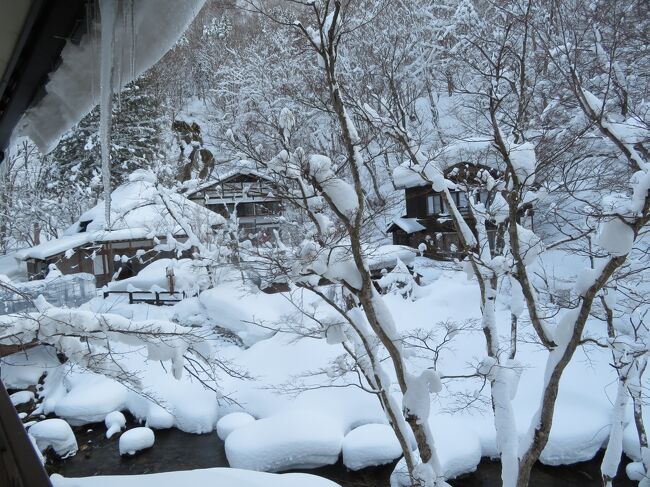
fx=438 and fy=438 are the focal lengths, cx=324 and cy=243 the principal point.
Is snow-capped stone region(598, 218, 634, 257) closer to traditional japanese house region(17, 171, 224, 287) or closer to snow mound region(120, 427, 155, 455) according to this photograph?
snow mound region(120, 427, 155, 455)

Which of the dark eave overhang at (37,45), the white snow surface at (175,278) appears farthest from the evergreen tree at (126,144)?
the dark eave overhang at (37,45)

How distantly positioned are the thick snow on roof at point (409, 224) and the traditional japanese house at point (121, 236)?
8.71m

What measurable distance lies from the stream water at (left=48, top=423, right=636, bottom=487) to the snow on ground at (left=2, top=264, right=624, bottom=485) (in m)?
0.25

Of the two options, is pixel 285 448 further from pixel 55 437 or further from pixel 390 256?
pixel 390 256

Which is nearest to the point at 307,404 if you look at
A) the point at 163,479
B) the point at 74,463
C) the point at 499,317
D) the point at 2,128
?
the point at 74,463

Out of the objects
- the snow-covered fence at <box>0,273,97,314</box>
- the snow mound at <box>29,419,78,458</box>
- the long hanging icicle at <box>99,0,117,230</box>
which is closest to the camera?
the long hanging icicle at <box>99,0,117,230</box>

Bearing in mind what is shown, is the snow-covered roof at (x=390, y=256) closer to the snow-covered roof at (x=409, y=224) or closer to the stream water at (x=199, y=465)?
the snow-covered roof at (x=409, y=224)

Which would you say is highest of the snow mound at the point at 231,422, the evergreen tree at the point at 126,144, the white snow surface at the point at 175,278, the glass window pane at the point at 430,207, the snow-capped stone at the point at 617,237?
the evergreen tree at the point at 126,144

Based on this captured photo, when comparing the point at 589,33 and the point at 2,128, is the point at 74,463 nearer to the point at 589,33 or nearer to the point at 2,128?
the point at 2,128

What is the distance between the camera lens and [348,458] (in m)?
10.0

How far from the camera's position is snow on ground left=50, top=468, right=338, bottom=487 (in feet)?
8.15

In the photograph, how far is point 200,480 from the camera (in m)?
3.28

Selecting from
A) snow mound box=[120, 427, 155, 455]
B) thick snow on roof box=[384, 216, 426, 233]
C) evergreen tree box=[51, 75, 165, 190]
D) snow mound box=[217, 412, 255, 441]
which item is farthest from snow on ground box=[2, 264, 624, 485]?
evergreen tree box=[51, 75, 165, 190]

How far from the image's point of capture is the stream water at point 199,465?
30.9 ft
